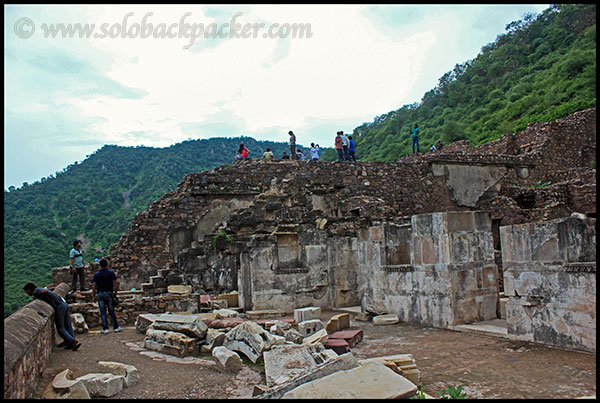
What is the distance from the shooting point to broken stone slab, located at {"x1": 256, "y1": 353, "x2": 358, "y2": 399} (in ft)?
13.6

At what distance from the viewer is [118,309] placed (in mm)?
9977

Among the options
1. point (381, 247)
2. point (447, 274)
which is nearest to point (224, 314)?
point (381, 247)

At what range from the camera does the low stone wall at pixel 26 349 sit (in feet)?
11.7

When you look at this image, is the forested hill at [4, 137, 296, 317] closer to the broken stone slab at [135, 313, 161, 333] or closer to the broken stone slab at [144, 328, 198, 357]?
the broken stone slab at [135, 313, 161, 333]

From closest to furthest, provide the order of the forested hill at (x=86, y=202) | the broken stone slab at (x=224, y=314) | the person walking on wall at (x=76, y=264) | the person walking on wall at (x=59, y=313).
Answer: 1. the person walking on wall at (x=59, y=313)
2. the broken stone slab at (x=224, y=314)
3. the person walking on wall at (x=76, y=264)
4. the forested hill at (x=86, y=202)

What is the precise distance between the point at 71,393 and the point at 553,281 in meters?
5.31

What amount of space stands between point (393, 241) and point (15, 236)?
25482 millimetres

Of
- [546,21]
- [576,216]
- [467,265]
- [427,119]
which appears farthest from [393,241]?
[546,21]

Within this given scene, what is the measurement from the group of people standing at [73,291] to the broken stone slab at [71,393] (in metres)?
2.39

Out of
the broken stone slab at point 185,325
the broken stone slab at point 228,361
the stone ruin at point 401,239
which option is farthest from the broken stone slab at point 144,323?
the broken stone slab at point 228,361

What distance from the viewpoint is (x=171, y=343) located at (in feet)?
21.7

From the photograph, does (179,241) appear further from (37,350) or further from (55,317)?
(37,350)

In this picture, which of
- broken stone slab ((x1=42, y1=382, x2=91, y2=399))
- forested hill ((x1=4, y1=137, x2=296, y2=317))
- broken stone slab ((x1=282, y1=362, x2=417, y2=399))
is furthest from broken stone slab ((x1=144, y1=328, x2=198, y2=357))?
forested hill ((x1=4, y1=137, x2=296, y2=317))

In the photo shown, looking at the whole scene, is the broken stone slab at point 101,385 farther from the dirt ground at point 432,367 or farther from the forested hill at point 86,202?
the forested hill at point 86,202
